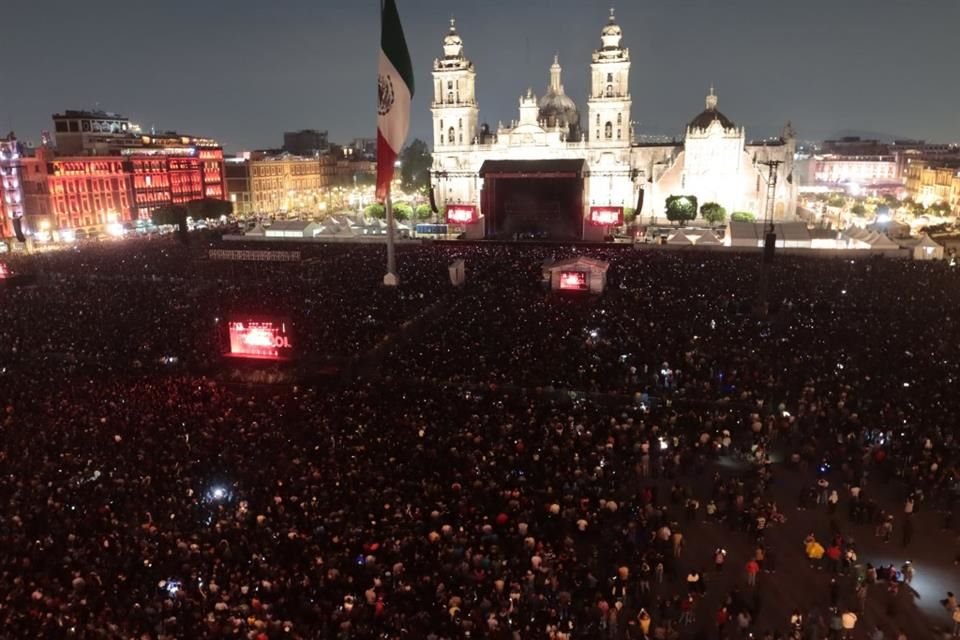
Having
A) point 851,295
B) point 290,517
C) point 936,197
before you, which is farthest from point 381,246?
point 936,197

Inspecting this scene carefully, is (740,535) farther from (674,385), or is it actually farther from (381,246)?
(381,246)

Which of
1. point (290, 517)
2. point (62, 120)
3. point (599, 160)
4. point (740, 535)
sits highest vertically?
point (62, 120)

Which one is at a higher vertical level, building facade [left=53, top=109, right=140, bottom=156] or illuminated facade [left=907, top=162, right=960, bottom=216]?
building facade [left=53, top=109, right=140, bottom=156]

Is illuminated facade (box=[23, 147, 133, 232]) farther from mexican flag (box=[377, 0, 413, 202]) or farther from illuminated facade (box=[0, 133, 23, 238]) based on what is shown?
mexican flag (box=[377, 0, 413, 202])

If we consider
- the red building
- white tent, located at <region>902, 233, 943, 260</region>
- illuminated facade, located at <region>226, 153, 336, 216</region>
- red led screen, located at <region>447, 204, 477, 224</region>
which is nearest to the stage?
red led screen, located at <region>447, 204, 477, 224</region>

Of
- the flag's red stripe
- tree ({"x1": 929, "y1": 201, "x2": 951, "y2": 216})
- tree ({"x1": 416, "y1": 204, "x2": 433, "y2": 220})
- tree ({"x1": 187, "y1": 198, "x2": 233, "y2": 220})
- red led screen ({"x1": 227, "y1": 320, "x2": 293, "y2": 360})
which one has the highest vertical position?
the flag's red stripe

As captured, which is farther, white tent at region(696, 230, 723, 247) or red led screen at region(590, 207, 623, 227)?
red led screen at region(590, 207, 623, 227)

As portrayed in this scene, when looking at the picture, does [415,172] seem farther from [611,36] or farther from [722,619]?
[722,619]

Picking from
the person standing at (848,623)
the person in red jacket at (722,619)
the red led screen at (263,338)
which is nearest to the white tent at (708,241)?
the red led screen at (263,338)
